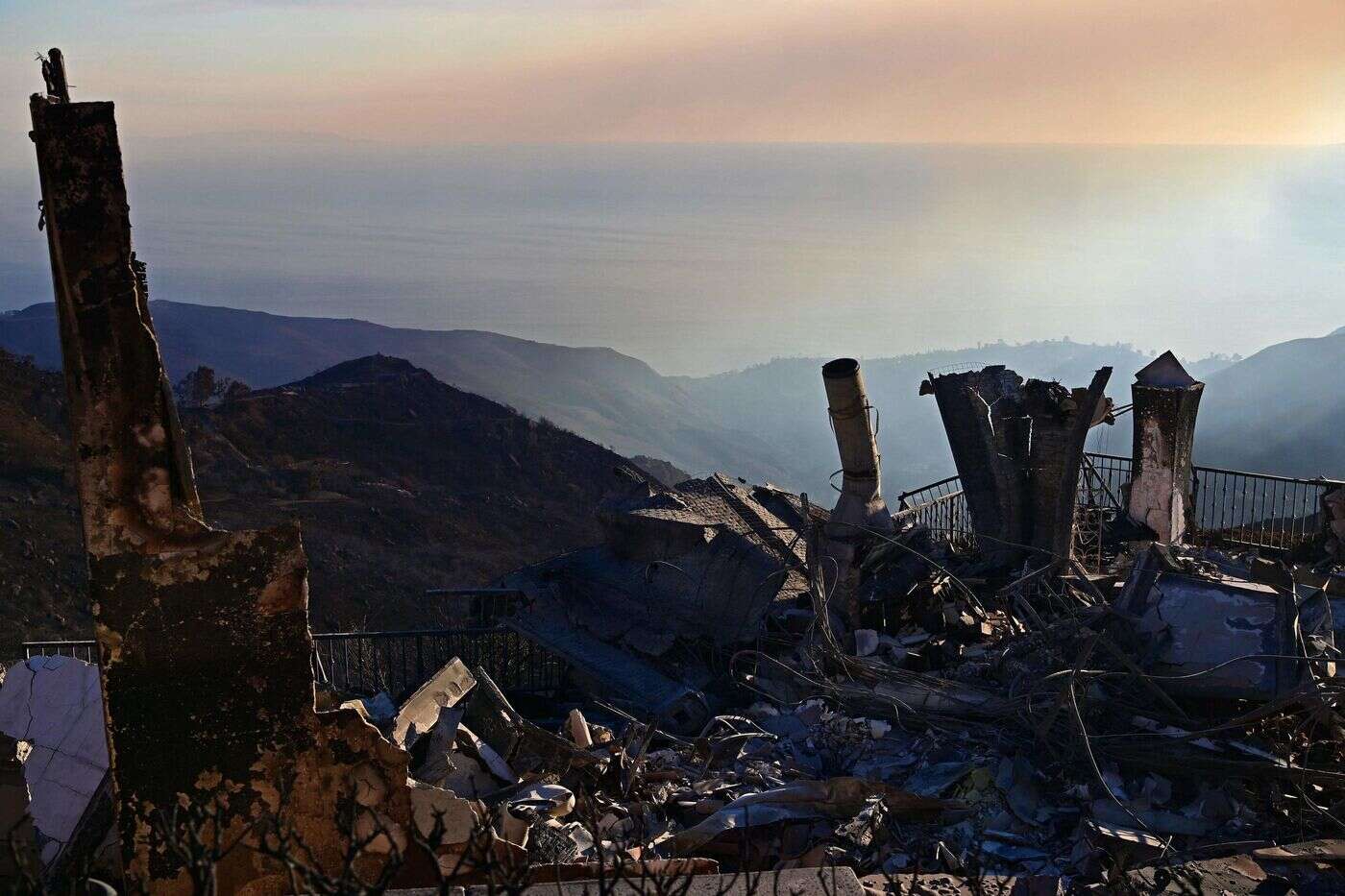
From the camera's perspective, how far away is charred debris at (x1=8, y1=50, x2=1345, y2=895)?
534 cm

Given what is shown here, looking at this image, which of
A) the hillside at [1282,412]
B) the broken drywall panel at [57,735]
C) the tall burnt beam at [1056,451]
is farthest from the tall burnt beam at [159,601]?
the hillside at [1282,412]

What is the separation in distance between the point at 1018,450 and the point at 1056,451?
452 millimetres

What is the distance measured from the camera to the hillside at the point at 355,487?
2120cm

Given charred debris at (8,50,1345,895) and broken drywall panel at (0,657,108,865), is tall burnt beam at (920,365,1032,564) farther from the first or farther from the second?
broken drywall panel at (0,657,108,865)

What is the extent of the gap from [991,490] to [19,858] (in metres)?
12.4

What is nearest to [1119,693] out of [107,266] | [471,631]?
[471,631]

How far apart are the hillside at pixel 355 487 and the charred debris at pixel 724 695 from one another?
983cm

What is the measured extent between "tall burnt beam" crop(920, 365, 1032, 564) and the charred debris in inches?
2.0

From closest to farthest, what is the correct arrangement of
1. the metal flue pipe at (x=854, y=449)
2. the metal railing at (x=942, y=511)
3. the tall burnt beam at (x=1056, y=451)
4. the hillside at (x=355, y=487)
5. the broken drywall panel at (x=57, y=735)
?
the broken drywall panel at (x=57, y=735)
the metal flue pipe at (x=854, y=449)
the tall burnt beam at (x=1056, y=451)
the metal railing at (x=942, y=511)
the hillside at (x=355, y=487)

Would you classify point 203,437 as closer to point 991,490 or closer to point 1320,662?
point 991,490

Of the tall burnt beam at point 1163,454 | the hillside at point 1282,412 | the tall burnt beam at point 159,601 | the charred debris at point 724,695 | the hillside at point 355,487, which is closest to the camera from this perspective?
the tall burnt beam at point 159,601

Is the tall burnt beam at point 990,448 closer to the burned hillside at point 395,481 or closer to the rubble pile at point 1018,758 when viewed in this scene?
the rubble pile at point 1018,758

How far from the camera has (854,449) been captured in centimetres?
1290

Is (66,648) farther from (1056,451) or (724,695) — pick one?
(1056,451)
